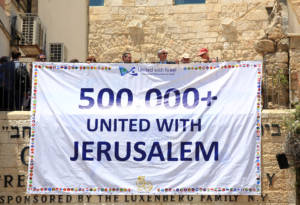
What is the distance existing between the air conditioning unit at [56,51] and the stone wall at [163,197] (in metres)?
5.76

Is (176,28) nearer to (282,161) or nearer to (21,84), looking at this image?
(21,84)

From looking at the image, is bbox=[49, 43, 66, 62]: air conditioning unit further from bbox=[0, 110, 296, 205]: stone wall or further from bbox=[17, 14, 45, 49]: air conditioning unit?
bbox=[0, 110, 296, 205]: stone wall

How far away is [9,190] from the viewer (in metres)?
12.2

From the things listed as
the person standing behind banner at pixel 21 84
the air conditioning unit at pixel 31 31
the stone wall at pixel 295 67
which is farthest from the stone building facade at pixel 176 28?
the person standing behind banner at pixel 21 84

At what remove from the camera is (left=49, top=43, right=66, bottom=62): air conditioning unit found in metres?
18.0

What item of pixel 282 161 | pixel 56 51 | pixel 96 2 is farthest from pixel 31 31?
pixel 282 161

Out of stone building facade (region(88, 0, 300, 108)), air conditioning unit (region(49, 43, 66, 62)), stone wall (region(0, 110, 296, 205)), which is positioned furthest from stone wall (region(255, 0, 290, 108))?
air conditioning unit (region(49, 43, 66, 62))

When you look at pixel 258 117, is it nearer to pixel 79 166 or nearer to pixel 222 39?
pixel 79 166

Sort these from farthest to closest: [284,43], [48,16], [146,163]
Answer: [48,16] < [284,43] < [146,163]

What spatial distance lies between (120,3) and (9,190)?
721cm

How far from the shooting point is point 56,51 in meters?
18.2

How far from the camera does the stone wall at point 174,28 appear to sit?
17359 millimetres

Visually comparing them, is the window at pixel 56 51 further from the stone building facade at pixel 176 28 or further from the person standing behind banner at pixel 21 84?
the person standing behind banner at pixel 21 84

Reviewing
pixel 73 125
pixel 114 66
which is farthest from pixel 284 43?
pixel 73 125
